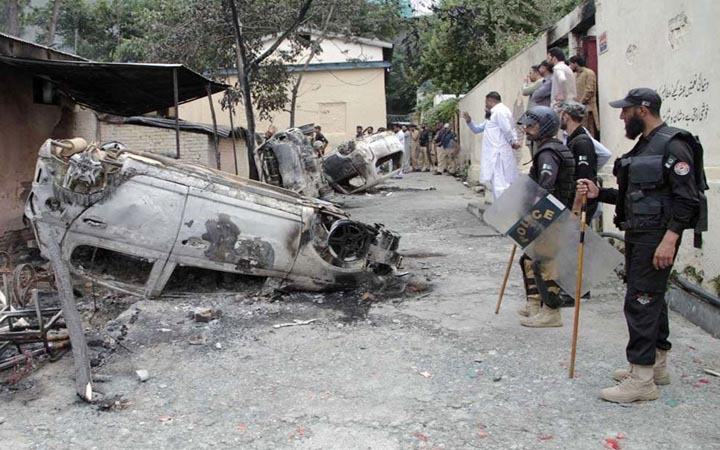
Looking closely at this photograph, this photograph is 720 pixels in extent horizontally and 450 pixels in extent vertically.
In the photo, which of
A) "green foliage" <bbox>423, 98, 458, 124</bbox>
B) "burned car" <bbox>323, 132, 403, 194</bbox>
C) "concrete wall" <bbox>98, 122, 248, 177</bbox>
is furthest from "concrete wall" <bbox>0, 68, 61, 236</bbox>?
"green foliage" <bbox>423, 98, 458, 124</bbox>

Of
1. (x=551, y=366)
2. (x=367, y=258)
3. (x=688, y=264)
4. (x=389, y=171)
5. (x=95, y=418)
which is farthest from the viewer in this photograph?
(x=389, y=171)

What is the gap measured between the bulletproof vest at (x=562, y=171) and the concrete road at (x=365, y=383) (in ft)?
3.32

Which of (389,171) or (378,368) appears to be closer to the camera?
(378,368)

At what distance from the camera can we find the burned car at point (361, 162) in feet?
42.1

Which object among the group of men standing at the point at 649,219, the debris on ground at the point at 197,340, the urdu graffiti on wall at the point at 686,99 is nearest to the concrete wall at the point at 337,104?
the urdu graffiti on wall at the point at 686,99

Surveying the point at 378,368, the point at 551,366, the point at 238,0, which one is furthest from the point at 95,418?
the point at 238,0

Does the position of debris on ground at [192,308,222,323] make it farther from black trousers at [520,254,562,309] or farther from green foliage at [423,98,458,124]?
green foliage at [423,98,458,124]

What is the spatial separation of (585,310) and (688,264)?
887 mm

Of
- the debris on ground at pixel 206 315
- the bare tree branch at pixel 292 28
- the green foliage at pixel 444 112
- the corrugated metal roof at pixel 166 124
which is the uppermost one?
the bare tree branch at pixel 292 28

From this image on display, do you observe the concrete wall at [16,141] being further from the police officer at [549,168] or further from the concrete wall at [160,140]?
the police officer at [549,168]

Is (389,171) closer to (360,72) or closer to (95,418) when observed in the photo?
(95,418)

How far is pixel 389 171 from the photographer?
1338 centimetres

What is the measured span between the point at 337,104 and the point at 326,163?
13.2m

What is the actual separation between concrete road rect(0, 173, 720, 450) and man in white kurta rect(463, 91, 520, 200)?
105 inches
